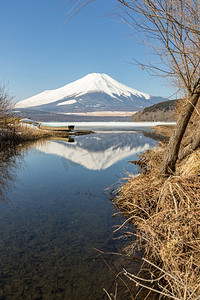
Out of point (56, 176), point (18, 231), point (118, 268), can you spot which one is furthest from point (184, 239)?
point (56, 176)

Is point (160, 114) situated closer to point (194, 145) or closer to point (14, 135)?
point (14, 135)

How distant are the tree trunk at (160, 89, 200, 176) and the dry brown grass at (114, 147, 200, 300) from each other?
9.2 inches

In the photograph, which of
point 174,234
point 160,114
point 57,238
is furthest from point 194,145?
point 160,114

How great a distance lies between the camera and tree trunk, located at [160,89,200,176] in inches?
145

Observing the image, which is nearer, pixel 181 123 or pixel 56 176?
pixel 181 123

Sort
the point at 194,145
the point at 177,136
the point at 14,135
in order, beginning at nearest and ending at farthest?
the point at 177,136 < the point at 194,145 < the point at 14,135

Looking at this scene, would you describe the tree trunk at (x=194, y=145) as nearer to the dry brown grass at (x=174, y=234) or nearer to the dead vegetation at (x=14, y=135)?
the dry brown grass at (x=174, y=234)

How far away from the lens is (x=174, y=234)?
261 centimetres

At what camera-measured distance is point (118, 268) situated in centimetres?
260

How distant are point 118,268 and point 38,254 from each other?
1.08 metres

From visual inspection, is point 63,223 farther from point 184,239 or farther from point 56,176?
point 56,176

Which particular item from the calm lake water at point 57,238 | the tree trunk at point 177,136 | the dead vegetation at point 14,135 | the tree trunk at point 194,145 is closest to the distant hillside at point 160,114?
the dead vegetation at point 14,135

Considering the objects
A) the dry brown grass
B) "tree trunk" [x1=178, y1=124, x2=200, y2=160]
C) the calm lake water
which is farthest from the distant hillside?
the dry brown grass

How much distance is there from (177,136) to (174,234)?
6.05 ft
